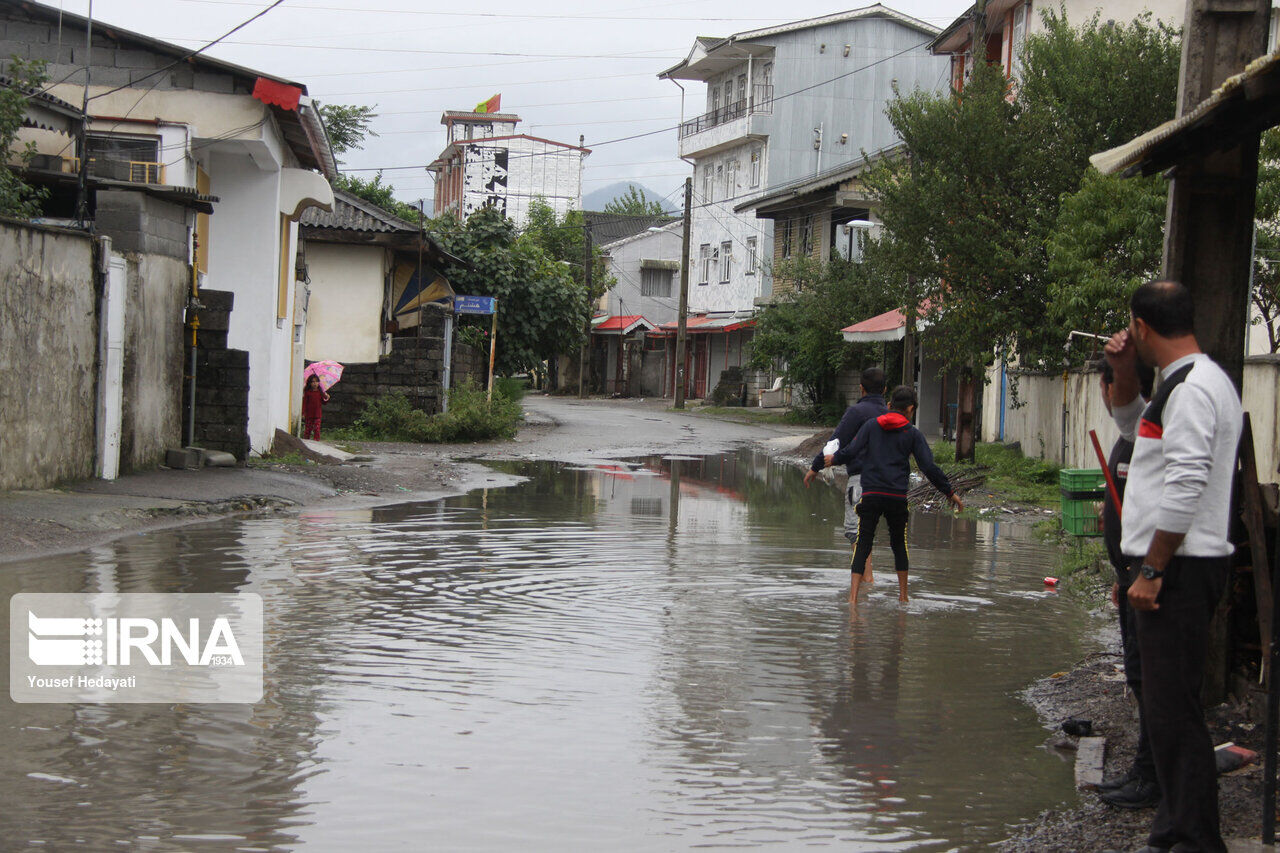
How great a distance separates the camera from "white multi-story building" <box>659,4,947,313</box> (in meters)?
54.3

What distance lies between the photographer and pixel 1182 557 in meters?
4.38

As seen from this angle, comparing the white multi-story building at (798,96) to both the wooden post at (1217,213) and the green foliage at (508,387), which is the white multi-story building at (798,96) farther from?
the wooden post at (1217,213)

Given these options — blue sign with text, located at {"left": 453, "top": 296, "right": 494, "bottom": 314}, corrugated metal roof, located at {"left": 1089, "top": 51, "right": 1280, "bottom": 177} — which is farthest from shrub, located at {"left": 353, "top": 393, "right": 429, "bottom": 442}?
corrugated metal roof, located at {"left": 1089, "top": 51, "right": 1280, "bottom": 177}

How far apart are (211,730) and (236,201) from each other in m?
15.4

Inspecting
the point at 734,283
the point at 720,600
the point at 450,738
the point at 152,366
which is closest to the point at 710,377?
the point at 734,283

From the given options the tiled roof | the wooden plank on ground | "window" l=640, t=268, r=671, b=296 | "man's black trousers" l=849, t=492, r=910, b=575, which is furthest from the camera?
the tiled roof

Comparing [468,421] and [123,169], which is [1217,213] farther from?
[468,421]

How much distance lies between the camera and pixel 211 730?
18.7 feet

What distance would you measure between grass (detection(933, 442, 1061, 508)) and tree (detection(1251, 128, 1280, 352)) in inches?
132

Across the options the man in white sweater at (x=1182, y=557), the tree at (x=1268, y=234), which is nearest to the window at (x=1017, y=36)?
the tree at (x=1268, y=234)

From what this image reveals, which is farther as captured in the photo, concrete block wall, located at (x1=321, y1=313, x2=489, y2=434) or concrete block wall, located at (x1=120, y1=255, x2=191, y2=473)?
concrete block wall, located at (x1=321, y1=313, x2=489, y2=434)

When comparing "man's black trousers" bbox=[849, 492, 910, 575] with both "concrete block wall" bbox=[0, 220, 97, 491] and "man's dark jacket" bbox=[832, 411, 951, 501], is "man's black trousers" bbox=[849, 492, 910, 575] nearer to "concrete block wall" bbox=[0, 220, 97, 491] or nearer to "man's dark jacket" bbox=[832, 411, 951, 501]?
"man's dark jacket" bbox=[832, 411, 951, 501]

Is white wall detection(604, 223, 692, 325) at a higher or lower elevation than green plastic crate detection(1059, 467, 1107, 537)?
higher

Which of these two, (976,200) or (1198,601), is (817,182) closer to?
(976,200)
